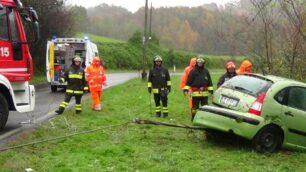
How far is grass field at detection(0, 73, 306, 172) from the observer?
297 inches

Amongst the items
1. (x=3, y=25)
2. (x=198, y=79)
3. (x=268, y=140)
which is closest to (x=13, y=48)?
(x=3, y=25)

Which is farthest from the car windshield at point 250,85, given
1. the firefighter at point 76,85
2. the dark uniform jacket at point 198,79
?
the firefighter at point 76,85

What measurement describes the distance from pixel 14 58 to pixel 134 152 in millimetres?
3817

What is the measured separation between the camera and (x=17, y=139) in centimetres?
956

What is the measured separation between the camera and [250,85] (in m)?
9.55

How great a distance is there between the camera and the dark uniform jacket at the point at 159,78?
536 inches

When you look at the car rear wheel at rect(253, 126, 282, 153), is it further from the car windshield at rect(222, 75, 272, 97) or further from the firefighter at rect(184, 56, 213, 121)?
the firefighter at rect(184, 56, 213, 121)

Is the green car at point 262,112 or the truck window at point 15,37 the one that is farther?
the truck window at point 15,37

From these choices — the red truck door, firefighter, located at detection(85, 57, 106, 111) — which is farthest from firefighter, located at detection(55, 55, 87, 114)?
the red truck door

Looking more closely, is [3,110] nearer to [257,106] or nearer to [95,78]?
[95,78]

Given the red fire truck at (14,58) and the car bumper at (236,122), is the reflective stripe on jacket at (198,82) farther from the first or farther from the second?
the red fire truck at (14,58)

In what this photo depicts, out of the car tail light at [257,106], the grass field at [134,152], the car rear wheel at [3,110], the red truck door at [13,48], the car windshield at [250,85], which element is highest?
the red truck door at [13,48]

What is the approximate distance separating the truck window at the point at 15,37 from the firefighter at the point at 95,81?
4200 millimetres

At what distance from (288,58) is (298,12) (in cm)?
283
